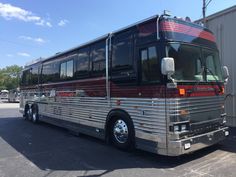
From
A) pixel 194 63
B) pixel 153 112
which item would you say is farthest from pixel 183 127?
pixel 194 63

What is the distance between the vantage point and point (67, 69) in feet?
34.3

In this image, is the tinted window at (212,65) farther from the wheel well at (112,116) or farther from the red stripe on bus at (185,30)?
the wheel well at (112,116)

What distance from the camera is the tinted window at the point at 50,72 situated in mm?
11516

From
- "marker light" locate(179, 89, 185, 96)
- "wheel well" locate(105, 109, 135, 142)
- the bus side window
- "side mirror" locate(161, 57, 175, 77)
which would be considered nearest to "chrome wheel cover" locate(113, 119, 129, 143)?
"wheel well" locate(105, 109, 135, 142)

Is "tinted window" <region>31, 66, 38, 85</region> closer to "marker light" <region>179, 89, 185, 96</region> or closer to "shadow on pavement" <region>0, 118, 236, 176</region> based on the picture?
"shadow on pavement" <region>0, 118, 236, 176</region>

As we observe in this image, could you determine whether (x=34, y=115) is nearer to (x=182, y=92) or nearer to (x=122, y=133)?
(x=122, y=133)

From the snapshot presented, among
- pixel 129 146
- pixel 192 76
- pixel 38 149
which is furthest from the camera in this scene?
pixel 38 149

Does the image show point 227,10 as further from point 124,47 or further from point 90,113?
point 90,113

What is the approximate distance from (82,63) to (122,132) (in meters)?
3.15

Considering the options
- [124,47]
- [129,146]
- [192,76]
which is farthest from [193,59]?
[129,146]

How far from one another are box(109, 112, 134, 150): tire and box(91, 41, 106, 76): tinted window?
1.50 metres

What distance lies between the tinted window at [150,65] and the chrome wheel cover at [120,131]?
145 cm

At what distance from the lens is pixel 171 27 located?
20.3 ft

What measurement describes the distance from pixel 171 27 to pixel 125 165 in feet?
10.6
